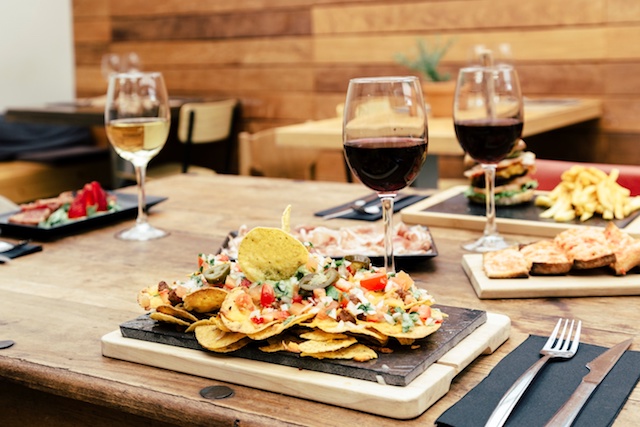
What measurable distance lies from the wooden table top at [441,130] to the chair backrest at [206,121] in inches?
38.4

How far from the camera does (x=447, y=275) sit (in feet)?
3.99

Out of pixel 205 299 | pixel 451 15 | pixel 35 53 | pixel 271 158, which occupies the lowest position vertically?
pixel 271 158

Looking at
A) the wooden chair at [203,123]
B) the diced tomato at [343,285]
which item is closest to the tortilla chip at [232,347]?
the diced tomato at [343,285]

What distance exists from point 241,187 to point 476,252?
2.81 ft

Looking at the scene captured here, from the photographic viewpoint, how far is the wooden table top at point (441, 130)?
2.91 m

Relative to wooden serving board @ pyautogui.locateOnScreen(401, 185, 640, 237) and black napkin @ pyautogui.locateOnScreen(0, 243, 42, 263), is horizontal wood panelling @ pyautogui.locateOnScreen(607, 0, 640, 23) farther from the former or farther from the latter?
black napkin @ pyautogui.locateOnScreen(0, 243, 42, 263)

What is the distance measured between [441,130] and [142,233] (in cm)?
174

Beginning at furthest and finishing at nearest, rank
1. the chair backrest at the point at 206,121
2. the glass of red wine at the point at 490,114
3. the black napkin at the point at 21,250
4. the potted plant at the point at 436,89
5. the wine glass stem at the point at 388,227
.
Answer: the chair backrest at the point at 206,121 → the potted plant at the point at 436,89 → the black napkin at the point at 21,250 → the glass of red wine at the point at 490,114 → the wine glass stem at the point at 388,227

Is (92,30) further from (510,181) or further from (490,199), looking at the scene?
(490,199)

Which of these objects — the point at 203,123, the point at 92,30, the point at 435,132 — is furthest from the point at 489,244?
the point at 92,30

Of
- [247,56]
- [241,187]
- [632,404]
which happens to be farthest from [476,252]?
[247,56]

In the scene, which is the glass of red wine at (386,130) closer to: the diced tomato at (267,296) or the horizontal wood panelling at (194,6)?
the diced tomato at (267,296)

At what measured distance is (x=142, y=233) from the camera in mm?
1547

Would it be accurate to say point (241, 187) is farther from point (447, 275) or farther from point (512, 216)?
point (447, 275)
